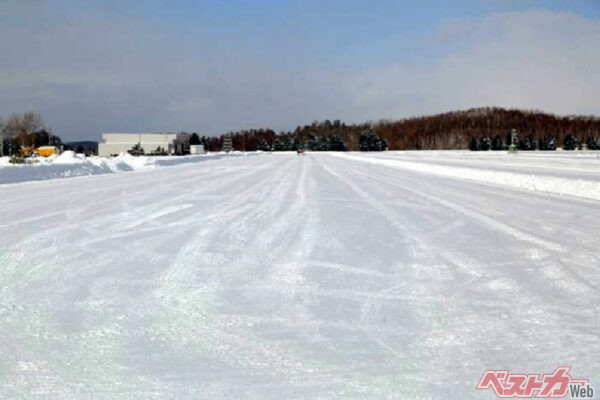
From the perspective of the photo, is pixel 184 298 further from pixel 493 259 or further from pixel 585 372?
pixel 493 259

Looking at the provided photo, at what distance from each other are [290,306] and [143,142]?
6352 inches

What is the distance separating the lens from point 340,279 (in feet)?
20.1

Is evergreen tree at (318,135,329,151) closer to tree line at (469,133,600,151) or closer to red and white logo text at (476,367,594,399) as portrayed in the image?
tree line at (469,133,600,151)

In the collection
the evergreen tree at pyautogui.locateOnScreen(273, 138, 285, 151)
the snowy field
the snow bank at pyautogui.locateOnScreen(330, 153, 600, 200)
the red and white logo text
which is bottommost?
the red and white logo text

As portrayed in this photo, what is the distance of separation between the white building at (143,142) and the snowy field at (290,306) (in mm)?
147478

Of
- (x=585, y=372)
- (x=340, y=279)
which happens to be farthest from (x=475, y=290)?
(x=585, y=372)

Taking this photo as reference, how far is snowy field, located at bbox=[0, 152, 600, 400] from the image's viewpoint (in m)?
3.62

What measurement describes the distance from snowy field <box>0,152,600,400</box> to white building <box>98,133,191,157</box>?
147478 mm

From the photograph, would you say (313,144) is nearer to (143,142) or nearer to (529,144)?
(143,142)

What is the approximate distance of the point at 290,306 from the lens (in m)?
5.13

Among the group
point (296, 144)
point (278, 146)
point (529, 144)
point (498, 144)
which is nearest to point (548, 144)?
point (529, 144)

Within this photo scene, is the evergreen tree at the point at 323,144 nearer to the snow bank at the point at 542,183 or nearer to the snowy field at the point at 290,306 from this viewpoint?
the snow bank at the point at 542,183

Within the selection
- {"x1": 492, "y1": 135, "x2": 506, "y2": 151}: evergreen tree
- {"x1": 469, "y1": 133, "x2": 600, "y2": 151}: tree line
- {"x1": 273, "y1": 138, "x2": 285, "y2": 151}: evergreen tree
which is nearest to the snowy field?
{"x1": 469, "y1": 133, "x2": 600, "y2": 151}: tree line

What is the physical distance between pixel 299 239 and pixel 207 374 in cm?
503
